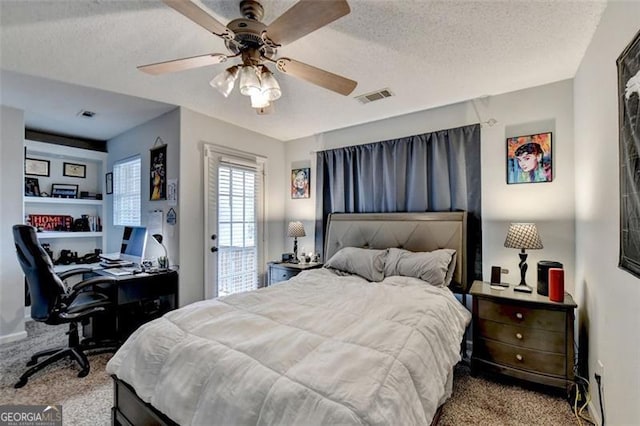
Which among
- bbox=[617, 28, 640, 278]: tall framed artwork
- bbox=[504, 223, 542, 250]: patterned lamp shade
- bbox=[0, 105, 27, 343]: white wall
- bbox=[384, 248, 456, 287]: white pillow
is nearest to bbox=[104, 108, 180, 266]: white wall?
bbox=[0, 105, 27, 343]: white wall

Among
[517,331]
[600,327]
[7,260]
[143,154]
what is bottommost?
[517,331]

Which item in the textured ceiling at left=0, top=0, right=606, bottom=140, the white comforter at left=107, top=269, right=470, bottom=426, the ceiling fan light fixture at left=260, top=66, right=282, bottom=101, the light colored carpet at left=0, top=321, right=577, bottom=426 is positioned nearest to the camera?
the white comforter at left=107, top=269, right=470, bottom=426

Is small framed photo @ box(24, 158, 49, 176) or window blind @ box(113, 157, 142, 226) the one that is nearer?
→ window blind @ box(113, 157, 142, 226)

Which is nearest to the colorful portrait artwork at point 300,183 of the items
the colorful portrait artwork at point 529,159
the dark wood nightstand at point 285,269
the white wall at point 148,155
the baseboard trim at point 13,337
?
the dark wood nightstand at point 285,269

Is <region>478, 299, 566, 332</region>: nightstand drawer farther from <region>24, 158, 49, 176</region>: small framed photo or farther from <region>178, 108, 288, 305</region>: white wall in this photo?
<region>24, 158, 49, 176</region>: small framed photo

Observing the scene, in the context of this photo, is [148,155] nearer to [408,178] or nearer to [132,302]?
[132,302]

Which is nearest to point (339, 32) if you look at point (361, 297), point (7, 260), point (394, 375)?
point (361, 297)

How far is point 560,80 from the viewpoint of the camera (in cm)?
257

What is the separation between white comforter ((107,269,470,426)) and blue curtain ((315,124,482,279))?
137 cm

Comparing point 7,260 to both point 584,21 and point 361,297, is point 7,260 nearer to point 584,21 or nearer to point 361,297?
point 361,297

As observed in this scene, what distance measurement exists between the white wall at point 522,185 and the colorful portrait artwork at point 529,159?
0.16 ft

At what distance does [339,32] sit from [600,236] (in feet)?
7.07

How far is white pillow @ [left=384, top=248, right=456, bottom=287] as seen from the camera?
2.63 m

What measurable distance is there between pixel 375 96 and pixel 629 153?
204cm
